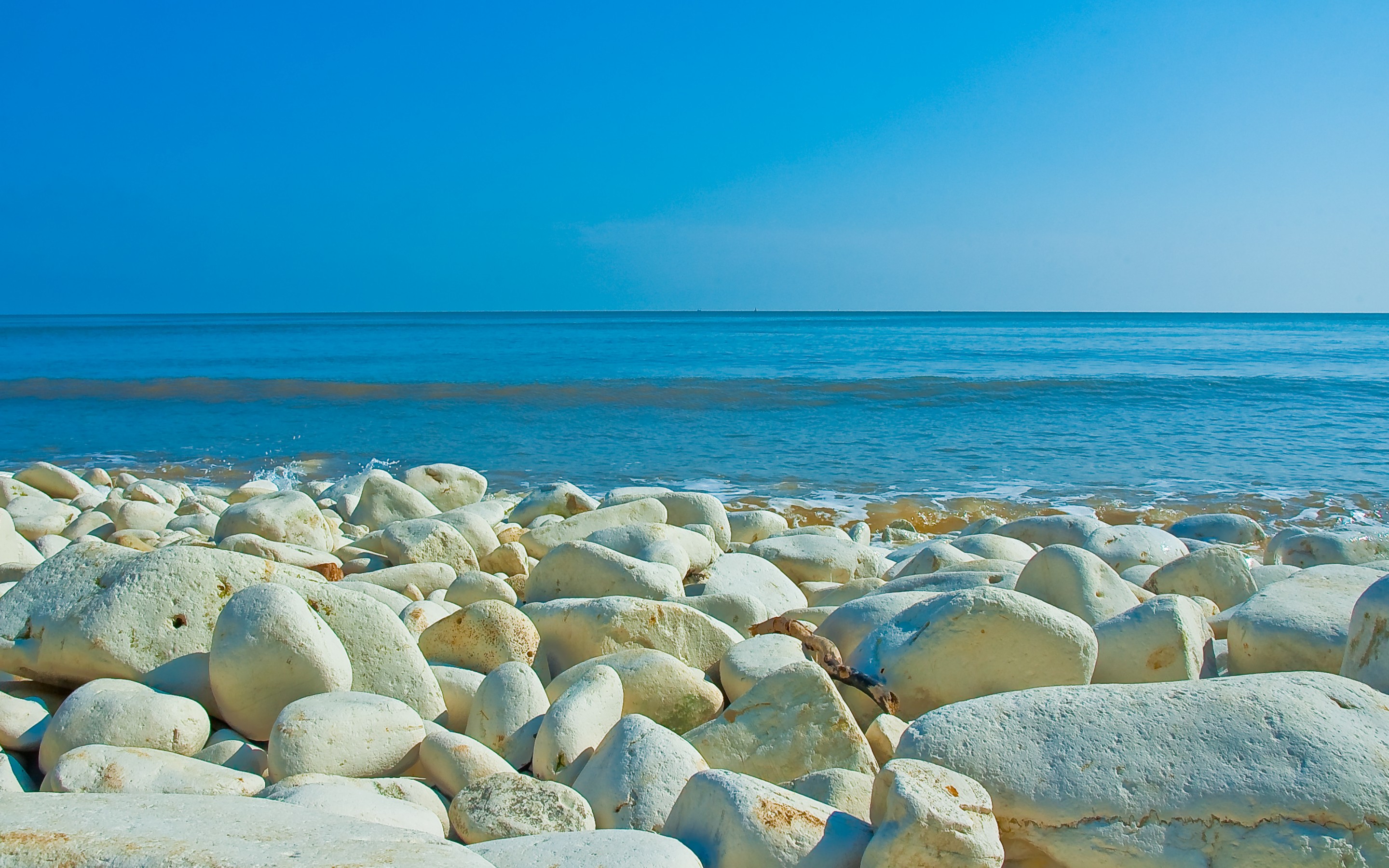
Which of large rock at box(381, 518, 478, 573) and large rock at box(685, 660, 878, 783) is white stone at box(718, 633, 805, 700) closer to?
large rock at box(685, 660, 878, 783)

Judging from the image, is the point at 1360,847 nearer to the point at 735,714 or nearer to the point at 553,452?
the point at 735,714

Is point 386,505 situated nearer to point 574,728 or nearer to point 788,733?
point 574,728

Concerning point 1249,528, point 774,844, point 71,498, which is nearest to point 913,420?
point 1249,528

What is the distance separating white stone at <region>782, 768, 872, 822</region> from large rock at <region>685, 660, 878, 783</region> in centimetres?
16

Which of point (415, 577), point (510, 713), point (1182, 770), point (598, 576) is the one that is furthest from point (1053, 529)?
point (510, 713)

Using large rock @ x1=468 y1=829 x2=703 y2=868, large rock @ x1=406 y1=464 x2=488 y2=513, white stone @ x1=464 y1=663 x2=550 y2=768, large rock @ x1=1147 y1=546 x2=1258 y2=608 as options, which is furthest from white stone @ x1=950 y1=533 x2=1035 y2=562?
large rock @ x1=406 y1=464 x2=488 y2=513

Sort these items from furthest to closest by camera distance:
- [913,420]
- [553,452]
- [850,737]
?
[913,420] → [553,452] → [850,737]

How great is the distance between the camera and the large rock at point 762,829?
1.82 metres

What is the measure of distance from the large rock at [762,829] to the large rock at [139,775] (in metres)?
1.04

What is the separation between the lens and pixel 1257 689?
83.0 inches

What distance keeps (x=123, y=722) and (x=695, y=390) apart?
17.4 meters

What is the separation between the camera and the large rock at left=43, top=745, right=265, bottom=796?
2068 mm

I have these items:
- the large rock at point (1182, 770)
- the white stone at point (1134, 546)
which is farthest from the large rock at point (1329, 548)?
the large rock at point (1182, 770)

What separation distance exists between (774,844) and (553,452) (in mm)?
9706
